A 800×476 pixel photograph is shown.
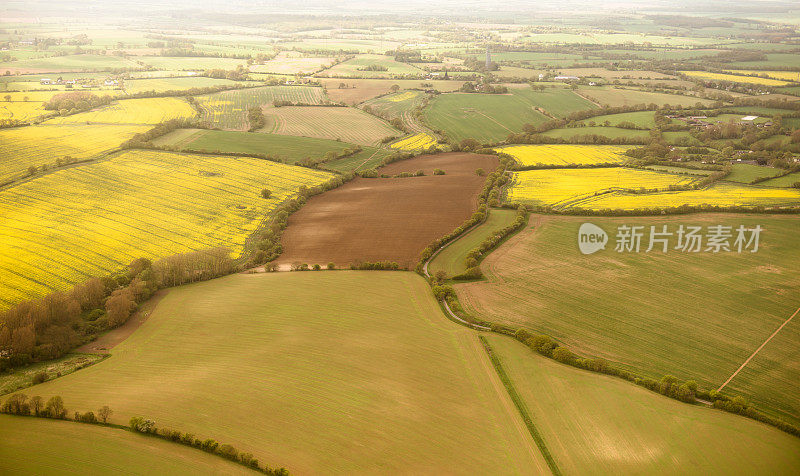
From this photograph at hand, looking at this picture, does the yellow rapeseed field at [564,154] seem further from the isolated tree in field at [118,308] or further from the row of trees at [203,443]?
the row of trees at [203,443]

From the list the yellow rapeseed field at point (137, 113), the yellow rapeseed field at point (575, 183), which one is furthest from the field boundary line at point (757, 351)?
the yellow rapeseed field at point (137, 113)

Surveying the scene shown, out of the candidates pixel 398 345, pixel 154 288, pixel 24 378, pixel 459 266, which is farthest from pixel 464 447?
pixel 154 288

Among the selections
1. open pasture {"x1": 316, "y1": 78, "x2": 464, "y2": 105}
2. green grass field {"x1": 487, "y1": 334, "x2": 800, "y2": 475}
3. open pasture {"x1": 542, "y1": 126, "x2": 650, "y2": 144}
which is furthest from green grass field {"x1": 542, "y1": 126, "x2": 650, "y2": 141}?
green grass field {"x1": 487, "y1": 334, "x2": 800, "y2": 475}

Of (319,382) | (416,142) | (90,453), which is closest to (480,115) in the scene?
(416,142)

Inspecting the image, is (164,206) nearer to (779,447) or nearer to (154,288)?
(154,288)

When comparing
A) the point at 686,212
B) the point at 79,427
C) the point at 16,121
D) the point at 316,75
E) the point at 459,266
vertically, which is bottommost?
the point at 79,427

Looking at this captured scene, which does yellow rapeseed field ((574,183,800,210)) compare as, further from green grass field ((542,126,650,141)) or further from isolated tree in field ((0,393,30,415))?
isolated tree in field ((0,393,30,415))

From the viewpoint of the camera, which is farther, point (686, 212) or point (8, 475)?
point (686, 212)
